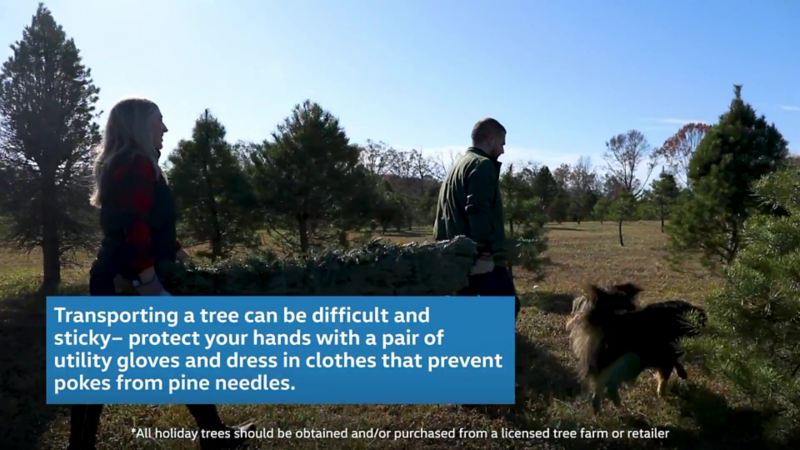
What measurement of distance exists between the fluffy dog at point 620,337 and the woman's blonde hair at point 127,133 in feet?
11.1

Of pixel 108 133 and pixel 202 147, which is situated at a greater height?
pixel 202 147

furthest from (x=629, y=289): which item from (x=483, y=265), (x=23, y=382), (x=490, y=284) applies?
(x=23, y=382)

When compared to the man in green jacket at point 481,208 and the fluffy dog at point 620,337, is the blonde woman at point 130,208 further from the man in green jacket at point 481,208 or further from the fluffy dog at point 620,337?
the fluffy dog at point 620,337

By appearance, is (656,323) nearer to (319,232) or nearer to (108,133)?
(108,133)

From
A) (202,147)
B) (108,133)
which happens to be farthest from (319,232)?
(108,133)

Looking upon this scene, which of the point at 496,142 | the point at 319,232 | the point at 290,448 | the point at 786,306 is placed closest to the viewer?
the point at 786,306

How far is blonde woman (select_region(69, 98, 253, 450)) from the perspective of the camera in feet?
10.0

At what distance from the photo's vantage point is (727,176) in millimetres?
10008

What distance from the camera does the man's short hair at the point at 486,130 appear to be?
4422mm

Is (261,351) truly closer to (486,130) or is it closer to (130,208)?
(130,208)

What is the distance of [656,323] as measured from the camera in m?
4.69

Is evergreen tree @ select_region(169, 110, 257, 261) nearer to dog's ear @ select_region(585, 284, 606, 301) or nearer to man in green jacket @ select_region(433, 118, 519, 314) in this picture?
man in green jacket @ select_region(433, 118, 519, 314)

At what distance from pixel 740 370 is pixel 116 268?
3641mm

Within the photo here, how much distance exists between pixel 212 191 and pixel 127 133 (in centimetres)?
1023
